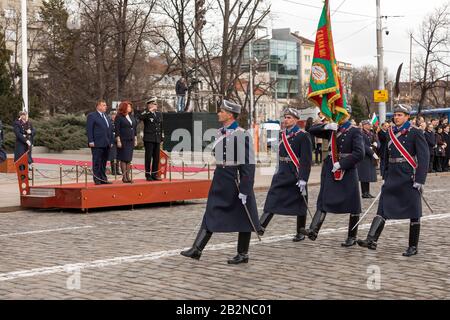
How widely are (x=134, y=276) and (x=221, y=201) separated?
4.58 feet

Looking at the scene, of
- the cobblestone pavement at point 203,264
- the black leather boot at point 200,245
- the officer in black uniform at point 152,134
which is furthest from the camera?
the officer in black uniform at point 152,134

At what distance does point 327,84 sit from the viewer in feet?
38.3

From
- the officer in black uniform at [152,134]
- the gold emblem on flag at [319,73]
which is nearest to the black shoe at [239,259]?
the gold emblem on flag at [319,73]

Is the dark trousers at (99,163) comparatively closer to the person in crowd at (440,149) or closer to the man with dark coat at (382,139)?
the man with dark coat at (382,139)

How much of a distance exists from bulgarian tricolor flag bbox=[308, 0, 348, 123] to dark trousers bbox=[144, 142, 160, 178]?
18.2 ft

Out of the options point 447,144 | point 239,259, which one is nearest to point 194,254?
point 239,259

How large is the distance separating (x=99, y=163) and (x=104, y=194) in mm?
1257

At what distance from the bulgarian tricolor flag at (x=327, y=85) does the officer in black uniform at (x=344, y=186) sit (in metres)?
0.19

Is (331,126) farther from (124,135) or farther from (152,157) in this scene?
(124,135)

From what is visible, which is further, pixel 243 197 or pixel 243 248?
pixel 243 248

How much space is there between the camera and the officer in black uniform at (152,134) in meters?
16.5

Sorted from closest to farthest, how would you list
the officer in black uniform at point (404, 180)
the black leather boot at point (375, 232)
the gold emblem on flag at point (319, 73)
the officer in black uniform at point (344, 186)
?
the officer in black uniform at point (404, 180)
the black leather boot at point (375, 232)
the officer in black uniform at point (344, 186)
the gold emblem on flag at point (319, 73)

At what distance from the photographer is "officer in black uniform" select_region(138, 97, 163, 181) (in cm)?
1655
